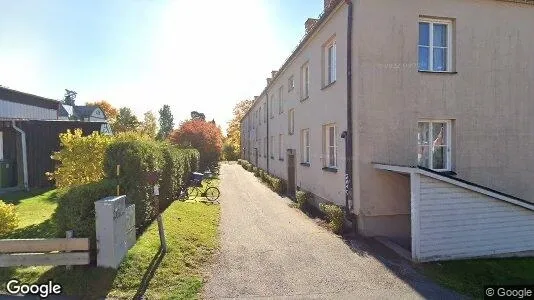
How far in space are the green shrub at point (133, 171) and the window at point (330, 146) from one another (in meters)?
5.80

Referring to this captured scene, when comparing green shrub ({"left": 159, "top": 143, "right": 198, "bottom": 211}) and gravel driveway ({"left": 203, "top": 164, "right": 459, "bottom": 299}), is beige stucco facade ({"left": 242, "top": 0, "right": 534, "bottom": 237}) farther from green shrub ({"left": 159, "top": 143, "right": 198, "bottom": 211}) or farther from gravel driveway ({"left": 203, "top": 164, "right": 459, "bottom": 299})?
green shrub ({"left": 159, "top": 143, "right": 198, "bottom": 211})

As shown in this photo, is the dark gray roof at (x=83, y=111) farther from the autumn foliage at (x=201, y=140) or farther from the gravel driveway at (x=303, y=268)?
Answer: the gravel driveway at (x=303, y=268)

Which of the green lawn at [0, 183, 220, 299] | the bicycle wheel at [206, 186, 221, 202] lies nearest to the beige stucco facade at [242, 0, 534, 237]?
the green lawn at [0, 183, 220, 299]

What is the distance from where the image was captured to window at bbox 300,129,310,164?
45.3 feet

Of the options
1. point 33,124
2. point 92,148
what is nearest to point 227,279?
point 92,148

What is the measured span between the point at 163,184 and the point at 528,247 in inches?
396

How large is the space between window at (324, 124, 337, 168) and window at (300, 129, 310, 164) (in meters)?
2.41

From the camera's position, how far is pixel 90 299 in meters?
5.00

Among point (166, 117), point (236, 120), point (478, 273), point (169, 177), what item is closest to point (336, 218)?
point (478, 273)

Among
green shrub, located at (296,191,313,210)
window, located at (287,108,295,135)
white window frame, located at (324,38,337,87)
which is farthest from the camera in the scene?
window, located at (287,108,295,135)

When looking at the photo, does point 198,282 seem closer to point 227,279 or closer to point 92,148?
point 227,279

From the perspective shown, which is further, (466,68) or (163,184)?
(163,184)

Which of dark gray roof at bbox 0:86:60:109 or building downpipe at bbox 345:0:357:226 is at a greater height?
dark gray roof at bbox 0:86:60:109

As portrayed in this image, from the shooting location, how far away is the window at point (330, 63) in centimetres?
1053
